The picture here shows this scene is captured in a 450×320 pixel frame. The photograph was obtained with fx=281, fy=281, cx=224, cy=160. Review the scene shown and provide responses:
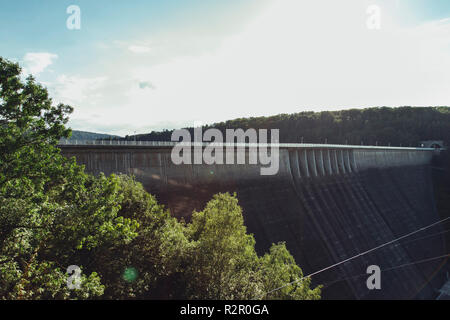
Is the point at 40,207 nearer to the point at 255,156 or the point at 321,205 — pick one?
the point at 255,156

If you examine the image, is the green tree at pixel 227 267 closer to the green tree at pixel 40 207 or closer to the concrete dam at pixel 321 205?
the green tree at pixel 40 207

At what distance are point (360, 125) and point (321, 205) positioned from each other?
80.9 metres

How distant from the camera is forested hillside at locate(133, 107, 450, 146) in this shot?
92375 mm

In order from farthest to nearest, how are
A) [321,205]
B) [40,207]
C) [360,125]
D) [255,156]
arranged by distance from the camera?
[360,125]
[321,205]
[255,156]
[40,207]

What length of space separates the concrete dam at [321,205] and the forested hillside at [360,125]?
159ft

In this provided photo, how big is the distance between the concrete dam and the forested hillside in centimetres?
4840

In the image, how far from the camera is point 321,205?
107 feet

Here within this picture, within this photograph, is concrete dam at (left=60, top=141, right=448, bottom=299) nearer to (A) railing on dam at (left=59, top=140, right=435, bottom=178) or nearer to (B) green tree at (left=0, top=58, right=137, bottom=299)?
(A) railing on dam at (left=59, top=140, right=435, bottom=178)

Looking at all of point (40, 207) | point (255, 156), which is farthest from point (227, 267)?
point (255, 156)

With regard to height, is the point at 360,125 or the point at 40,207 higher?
the point at 360,125

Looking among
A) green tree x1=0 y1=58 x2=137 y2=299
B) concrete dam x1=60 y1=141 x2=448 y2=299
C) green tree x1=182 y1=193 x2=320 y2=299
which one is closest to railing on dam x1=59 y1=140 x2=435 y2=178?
concrete dam x1=60 y1=141 x2=448 y2=299

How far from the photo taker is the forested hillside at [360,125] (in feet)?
303
